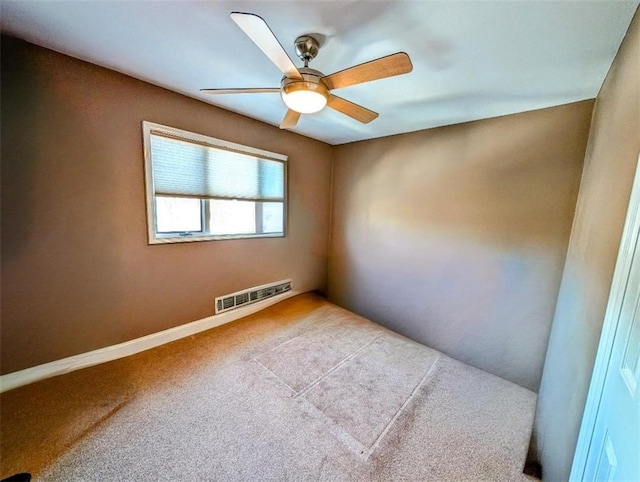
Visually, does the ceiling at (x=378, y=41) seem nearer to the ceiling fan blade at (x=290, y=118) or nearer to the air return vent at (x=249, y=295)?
the ceiling fan blade at (x=290, y=118)

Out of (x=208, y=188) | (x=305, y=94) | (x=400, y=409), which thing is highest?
(x=305, y=94)

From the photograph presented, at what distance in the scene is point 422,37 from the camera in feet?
4.22

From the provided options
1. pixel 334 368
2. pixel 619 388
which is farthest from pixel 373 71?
pixel 334 368

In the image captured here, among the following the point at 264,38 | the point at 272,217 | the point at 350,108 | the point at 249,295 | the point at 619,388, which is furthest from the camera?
the point at 272,217

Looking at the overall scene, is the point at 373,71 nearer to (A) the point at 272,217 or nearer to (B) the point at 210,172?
(B) the point at 210,172

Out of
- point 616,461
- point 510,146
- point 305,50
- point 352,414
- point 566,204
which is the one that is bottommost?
point 352,414

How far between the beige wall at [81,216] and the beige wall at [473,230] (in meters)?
1.93

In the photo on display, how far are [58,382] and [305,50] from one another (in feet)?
9.08

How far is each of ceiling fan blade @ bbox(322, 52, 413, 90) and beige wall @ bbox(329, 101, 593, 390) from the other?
1579mm

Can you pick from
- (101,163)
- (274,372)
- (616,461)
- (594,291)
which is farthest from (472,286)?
(101,163)

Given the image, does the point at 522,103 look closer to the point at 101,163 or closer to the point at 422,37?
the point at 422,37

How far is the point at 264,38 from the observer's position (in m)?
1.04

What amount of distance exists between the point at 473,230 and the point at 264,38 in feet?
7.59

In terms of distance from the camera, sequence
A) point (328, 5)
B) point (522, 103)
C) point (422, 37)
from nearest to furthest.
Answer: point (328, 5) < point (422, 37) < point (522, 103)
